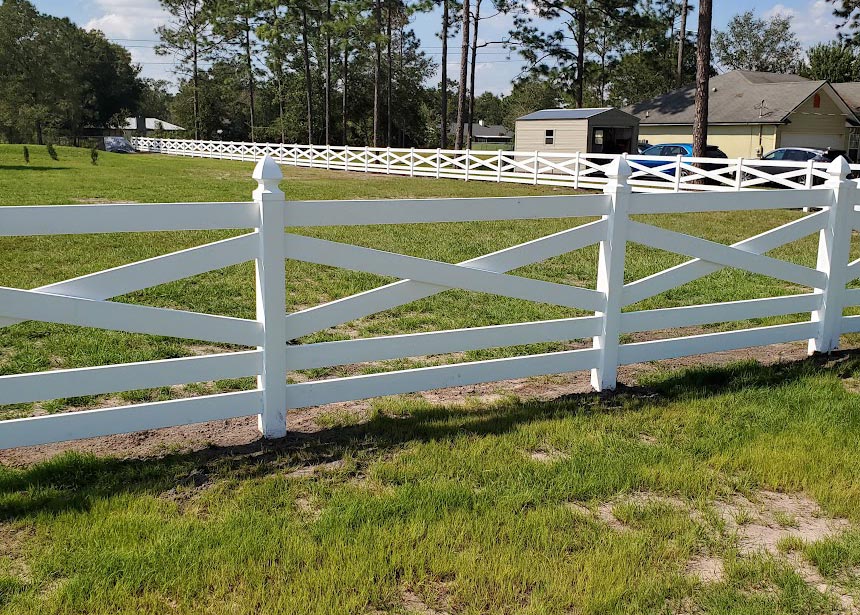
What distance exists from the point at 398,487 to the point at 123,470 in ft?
4.51

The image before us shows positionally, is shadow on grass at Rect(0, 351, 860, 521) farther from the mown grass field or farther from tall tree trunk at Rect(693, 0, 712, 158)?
tall tree trunk at Rect(693, 0, 712, 158)

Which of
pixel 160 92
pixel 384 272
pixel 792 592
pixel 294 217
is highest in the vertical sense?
pixel 160 92

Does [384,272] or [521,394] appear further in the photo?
[521,394]

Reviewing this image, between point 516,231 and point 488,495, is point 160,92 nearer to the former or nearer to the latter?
point 516,231

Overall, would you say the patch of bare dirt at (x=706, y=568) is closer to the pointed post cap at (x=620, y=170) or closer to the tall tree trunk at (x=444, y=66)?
the pointed post cap at (x=620, y=170)

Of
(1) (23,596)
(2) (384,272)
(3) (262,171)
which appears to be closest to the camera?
(1) (23,596)

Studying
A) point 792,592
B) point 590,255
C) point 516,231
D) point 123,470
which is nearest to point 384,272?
point 123,470

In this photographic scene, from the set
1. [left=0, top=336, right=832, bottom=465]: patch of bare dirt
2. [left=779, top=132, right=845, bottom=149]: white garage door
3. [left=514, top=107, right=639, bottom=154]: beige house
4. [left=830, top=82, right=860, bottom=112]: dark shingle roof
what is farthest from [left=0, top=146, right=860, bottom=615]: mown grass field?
[left=830, top=82, right=860, bottom=112]: dark shingle roof

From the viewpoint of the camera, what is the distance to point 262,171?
Result: 421 centimetres

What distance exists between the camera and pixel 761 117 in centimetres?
3562

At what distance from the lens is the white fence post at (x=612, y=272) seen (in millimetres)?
5258

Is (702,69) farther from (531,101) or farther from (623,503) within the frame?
→ (531,101)

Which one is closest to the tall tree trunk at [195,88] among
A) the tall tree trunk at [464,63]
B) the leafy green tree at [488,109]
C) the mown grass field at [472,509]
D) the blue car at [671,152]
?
the tall tree trunk at [464,63]

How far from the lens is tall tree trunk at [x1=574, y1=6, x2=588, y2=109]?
4550cm
